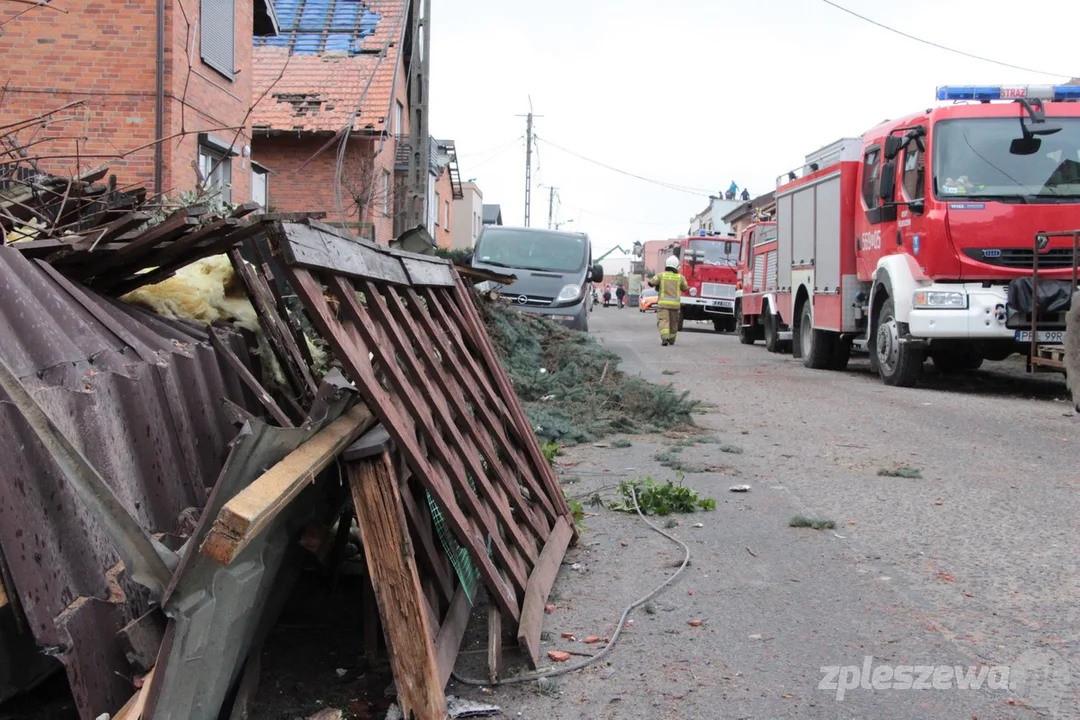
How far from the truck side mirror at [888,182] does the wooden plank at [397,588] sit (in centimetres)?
1054

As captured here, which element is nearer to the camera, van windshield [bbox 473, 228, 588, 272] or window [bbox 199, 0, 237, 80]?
window [bbox 199, 0, 237, 80]

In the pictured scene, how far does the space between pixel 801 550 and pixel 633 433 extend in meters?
3.72

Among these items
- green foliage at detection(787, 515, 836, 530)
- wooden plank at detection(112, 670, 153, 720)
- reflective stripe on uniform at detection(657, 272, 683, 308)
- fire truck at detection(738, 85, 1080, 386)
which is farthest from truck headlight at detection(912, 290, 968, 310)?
wooden plank at detection(112, 670, 153, 720)

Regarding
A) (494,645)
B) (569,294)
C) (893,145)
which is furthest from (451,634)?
(569,294)

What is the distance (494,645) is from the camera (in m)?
3.38

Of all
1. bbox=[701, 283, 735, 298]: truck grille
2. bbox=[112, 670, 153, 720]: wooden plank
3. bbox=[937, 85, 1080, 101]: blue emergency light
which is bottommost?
bbox=[112, 670, 153, 720]: wooden plank

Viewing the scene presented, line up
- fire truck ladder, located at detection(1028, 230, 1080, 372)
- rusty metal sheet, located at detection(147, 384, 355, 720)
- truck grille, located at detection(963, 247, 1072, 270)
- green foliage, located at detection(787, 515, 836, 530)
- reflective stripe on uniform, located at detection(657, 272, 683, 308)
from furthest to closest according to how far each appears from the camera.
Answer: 1. reflective stripe on uniform, located at detection(657, 272, 683, 308)
2. truck grille, located at detection(963, 247, 1072, 270)
3. fire truck ladder, located at detection(1028, 230, 1080, 372)
4. green foliage, located at detection(787, 515, 836, 530)
5. rusty metal sheet, located at detection(147, 384, 355, 720)

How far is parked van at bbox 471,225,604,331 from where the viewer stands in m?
15.4

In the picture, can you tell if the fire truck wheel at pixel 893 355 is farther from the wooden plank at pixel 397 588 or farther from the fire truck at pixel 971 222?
the wooden plank at pixel 397 588

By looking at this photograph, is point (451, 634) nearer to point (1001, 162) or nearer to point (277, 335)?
point (277, 335)

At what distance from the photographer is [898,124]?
12469mm

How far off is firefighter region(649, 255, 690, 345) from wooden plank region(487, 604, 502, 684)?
51.5 feet

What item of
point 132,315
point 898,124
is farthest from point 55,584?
point 898,124

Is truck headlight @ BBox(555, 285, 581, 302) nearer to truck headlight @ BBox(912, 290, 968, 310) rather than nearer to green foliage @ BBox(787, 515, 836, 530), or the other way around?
truck headlight @ BBox(912, 290, 968, 310)
